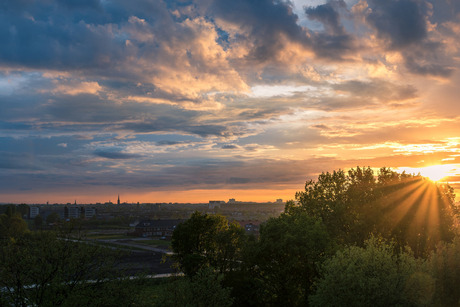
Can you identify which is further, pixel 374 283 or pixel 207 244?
pixel 207 244

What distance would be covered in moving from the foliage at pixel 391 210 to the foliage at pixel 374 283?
19.0m

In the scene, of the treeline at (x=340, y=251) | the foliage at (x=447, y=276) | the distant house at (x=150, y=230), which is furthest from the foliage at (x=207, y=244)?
the distant house at (x=150, y=230)

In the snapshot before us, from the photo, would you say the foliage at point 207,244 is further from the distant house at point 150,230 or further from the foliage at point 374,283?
the distant house at point 150,230

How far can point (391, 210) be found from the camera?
53406mm

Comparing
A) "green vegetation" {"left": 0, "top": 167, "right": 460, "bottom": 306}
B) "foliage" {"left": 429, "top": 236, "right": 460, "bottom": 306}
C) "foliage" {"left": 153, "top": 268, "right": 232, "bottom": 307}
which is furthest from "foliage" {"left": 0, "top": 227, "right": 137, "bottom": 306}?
"foliage" {"left": 429, "top": 236, "right": 460, "bottom": 306}

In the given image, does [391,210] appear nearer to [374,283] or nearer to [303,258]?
[303,258]

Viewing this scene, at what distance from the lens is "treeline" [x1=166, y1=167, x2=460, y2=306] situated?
107ft

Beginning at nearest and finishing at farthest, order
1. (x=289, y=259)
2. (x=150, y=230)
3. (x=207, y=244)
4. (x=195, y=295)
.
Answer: (x=195, y=295), (x=289, y=259), (x=207, y=244), (x=150, y=230)

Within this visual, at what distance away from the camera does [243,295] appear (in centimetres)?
4803

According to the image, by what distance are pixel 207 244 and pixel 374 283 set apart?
111 feet

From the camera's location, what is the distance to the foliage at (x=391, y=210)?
52656 mm

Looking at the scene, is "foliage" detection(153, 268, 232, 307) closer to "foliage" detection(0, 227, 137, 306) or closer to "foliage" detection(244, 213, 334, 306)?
"foliage" detection(0, 227, 137, 306)

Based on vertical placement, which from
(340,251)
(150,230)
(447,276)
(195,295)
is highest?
(340,251)

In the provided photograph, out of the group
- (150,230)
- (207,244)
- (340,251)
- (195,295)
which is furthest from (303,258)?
(150,230)
